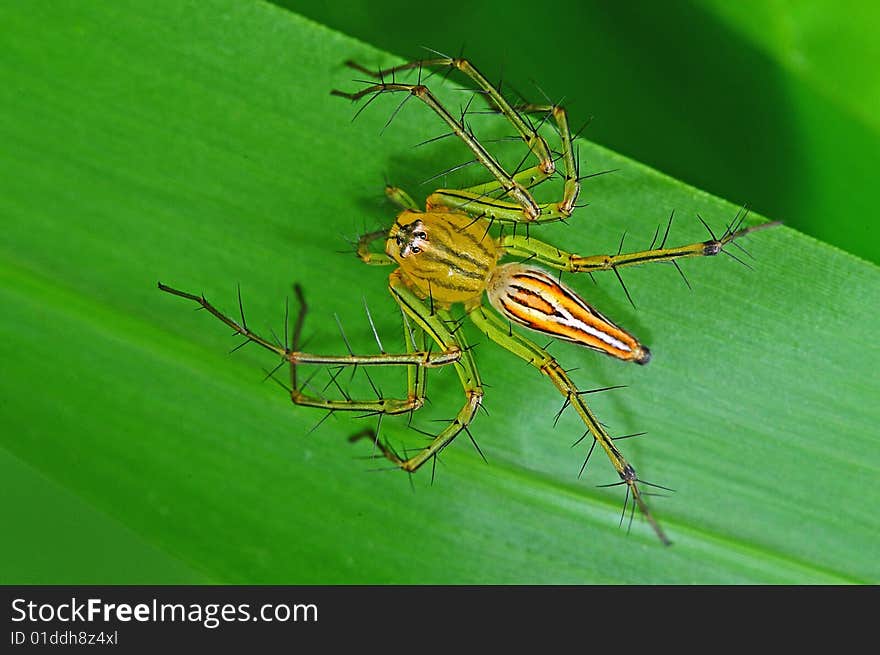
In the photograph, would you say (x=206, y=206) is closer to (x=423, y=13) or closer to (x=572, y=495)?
(x=423, y=13)

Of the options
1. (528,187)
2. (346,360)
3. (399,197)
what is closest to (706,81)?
(528,187)

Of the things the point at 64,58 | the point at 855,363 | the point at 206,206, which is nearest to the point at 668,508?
the point at 855,363

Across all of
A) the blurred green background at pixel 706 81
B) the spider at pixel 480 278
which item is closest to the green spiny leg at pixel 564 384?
the spider at pixel 480 278

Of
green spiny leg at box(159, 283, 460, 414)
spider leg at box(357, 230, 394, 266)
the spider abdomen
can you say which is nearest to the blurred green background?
the spider abdomen

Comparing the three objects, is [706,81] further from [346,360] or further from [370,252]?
[346,360]

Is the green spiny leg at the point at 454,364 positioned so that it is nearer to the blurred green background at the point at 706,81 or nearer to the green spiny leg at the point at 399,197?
the green spiny leg at the point at 399,197
